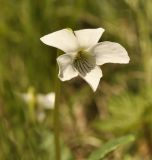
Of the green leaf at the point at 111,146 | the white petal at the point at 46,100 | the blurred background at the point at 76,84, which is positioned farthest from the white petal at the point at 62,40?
the white petal at the point at 46,100

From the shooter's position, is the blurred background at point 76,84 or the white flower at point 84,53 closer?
the white flower at point 84,53

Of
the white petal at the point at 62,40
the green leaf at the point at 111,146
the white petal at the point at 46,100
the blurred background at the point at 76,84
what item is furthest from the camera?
the white petal at the point at 46,100

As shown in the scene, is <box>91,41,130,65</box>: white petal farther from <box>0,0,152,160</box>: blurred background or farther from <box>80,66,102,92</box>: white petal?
<box>0,0,152,160</box>: blurred background

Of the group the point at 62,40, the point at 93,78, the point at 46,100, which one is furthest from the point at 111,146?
the point at 46,100

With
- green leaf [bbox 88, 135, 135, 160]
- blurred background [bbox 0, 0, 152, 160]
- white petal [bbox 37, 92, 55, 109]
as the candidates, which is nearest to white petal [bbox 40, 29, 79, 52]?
green leaf [bbox 88, 135, 135, 160]

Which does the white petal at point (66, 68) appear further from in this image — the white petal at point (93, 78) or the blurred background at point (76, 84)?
the blurred background at point (76, 84)

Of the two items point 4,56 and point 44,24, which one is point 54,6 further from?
point 4,56
